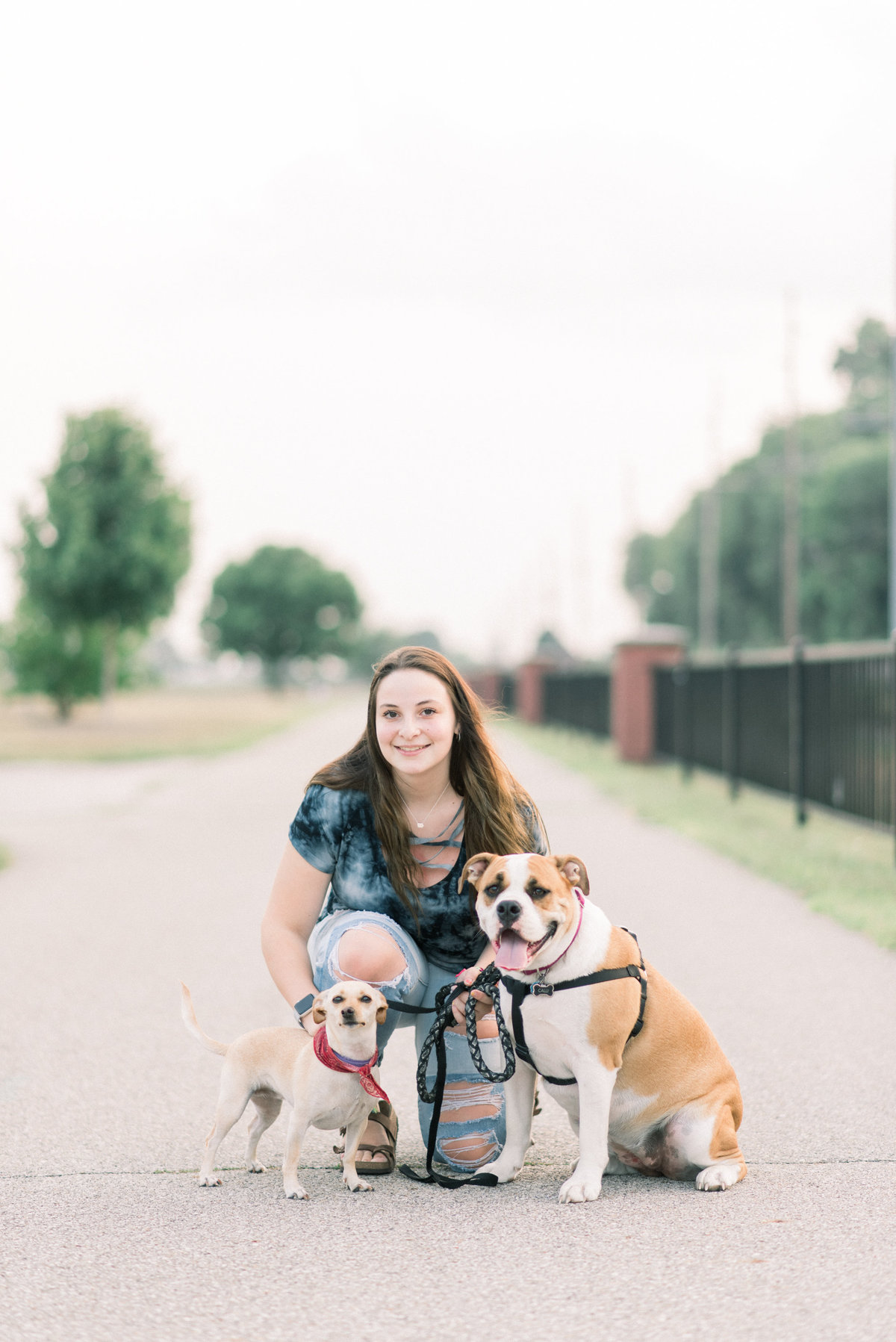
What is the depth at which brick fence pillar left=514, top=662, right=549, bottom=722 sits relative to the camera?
41125mm

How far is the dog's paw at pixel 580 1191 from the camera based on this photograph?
3434 mm

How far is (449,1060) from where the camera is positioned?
12.9ft

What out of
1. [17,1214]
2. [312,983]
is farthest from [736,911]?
[17,1214]

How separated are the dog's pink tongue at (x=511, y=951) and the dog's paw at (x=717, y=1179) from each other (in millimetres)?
782

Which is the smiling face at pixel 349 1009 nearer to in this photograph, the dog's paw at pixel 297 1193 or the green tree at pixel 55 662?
the dog's paw at pixel 297 1193

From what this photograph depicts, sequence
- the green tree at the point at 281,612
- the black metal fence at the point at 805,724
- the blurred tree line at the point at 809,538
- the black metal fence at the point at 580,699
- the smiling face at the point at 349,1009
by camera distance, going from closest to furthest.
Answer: the smiling face at the point at 349,1009, the black metal fence at the point at 805,724, the black metal fence at the point at 580,699, the blurred tree line at the point at 809,538, the green tree at the point at 281,612

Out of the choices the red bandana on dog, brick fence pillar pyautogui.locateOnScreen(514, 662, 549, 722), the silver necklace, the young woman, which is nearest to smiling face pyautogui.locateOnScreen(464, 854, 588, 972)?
the red bandana on dog

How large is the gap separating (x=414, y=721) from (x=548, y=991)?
0.95 meters

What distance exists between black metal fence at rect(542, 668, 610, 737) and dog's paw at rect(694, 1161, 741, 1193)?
22.2 m

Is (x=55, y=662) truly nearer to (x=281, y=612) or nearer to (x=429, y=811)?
(x=429, y=811)

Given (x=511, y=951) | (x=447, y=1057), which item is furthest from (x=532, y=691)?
(x=511, y=951)

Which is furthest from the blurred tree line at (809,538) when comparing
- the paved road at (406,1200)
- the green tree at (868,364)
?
the paved road at (406,1200)

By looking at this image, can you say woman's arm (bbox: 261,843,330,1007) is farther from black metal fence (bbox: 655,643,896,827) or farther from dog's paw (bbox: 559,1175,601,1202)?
black metal fence (bbox: 655,643,896,827)

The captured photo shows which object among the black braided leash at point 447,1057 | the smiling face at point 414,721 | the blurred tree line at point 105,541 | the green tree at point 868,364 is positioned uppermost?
the green tree at point 868,364
